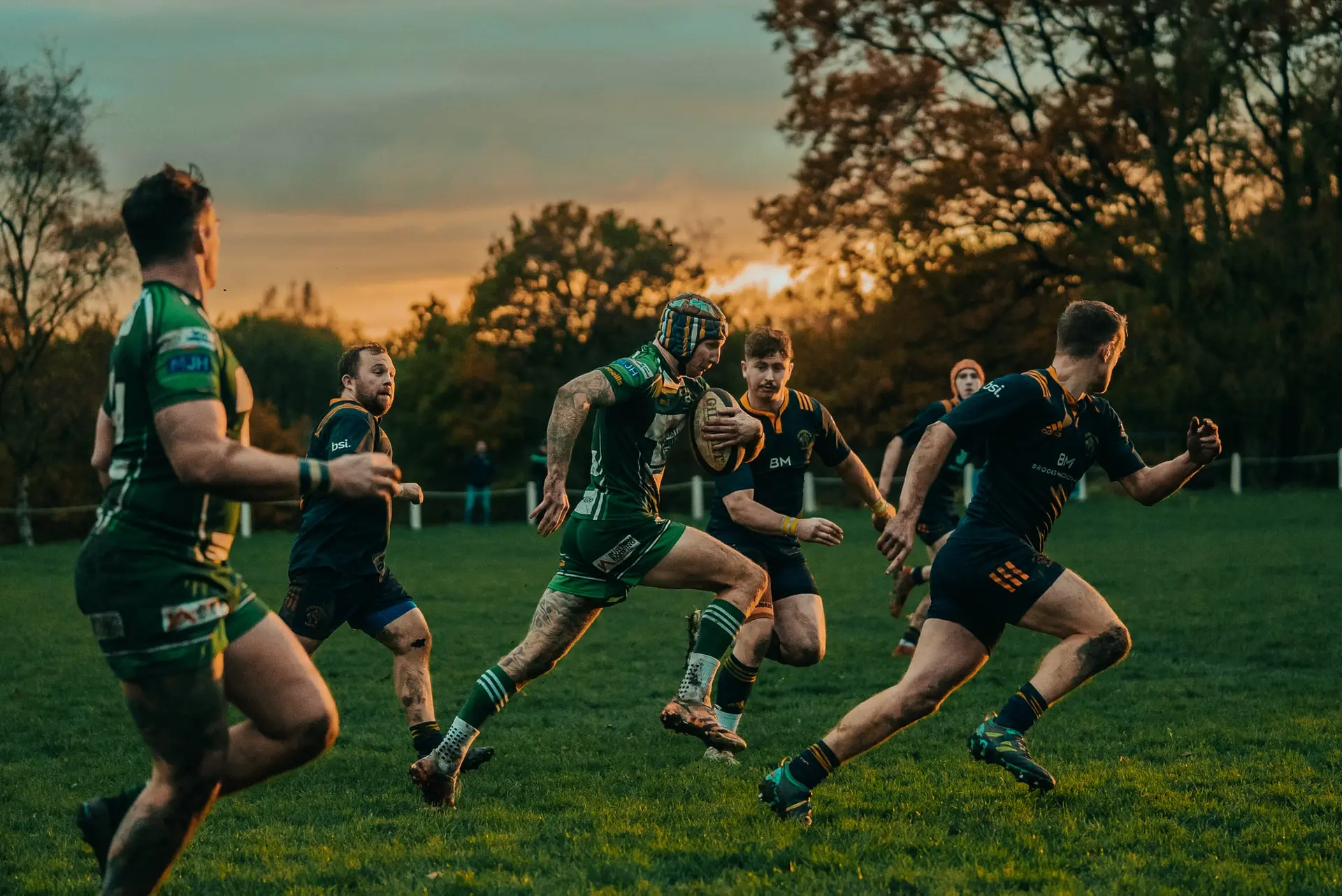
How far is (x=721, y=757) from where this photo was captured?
7.25m

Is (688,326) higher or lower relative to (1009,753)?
higher

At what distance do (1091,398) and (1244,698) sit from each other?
3.82 metres

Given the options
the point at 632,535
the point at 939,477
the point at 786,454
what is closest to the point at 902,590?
the point at 939,477

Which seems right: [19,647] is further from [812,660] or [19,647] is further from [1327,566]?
[1327,566]

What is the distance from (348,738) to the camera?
8.20 meters

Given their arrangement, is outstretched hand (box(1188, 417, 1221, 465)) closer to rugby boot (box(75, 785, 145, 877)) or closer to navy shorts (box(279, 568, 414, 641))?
navy shorts (box(279, 568, 414, 641))

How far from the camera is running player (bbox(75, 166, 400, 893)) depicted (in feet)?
12.3

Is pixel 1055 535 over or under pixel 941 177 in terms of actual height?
under

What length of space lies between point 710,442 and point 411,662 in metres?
1.96

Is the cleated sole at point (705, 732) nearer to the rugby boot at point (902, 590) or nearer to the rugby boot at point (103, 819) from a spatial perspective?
the rugby boot at point (103, 819)

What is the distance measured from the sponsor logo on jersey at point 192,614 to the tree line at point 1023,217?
31067mm

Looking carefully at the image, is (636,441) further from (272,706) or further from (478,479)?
(478,479)

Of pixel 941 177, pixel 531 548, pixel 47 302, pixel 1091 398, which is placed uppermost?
pixel 941 177

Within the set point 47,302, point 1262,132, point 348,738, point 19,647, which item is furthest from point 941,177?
point 348,738
